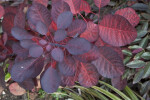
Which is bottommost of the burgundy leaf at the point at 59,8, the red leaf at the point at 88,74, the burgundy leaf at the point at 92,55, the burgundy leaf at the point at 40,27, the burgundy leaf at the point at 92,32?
the red leaf at the point at 88,74

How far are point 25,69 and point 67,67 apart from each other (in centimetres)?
18

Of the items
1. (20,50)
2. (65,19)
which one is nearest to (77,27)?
(65,19)

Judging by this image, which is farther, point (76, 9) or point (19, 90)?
point (19, 90)

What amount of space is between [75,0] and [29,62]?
1.18ft

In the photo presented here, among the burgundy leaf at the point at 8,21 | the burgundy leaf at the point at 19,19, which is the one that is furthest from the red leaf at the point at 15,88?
the burgundy leaf at the point at 19,19

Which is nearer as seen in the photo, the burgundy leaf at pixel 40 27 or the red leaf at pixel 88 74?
the burgundy leaf at pixel 40 27

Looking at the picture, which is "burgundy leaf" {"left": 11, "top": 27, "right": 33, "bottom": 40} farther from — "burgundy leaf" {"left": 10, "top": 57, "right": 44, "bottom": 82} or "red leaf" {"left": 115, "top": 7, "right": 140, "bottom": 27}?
"red leaf" {"left": 115, "top": 7, "right": 140, "bottom": 27}

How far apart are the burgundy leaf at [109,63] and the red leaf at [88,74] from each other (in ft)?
0.25

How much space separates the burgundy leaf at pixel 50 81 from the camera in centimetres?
64

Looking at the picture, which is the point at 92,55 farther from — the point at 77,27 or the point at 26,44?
the point at 26,44

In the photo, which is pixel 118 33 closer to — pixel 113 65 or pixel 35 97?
pixel 113 65

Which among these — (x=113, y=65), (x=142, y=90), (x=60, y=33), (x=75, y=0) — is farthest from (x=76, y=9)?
(x=142, y=90)

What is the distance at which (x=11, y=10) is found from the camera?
86 cm

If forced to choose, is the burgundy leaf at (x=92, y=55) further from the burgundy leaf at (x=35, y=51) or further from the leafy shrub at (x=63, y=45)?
the burgundy leaf at (x=35, y=51)
